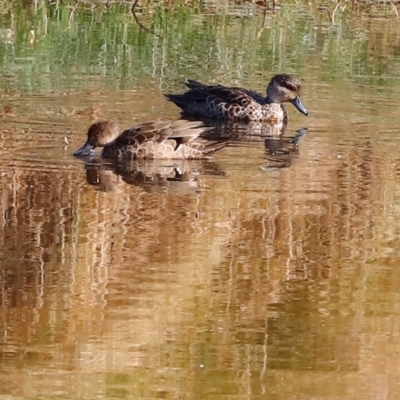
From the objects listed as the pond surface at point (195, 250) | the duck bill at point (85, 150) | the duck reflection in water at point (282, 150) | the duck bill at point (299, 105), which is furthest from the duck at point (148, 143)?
the duck bill at point (299, 105)

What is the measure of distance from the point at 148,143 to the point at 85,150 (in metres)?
0.46

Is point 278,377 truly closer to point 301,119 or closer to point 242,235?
point 242,235

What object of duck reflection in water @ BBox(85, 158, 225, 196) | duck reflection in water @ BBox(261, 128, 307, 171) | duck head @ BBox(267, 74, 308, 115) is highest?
duck head @ BBox(267, 74, 308, 115)

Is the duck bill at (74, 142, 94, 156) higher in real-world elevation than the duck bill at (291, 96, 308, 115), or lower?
lower

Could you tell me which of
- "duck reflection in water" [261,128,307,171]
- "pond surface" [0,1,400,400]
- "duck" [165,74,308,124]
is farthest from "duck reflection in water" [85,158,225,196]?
"duck" [165,74,308,124]

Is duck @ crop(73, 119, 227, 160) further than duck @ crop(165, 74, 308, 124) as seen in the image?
No

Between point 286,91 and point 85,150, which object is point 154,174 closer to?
point 85,150

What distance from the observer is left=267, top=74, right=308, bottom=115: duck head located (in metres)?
11.7

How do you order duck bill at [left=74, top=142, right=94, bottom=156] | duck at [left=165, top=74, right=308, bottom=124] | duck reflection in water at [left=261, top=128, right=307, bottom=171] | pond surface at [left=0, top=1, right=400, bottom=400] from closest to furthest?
pond surface at [left=0, top=1, right=400, bottom=400], duck reflection in water at [left=261, top=128, right=307, bottom=171], duck bill at [left=74, top=142, right=94, bottom=156], duck at [left=165, top=74, right=308, bottom=124]

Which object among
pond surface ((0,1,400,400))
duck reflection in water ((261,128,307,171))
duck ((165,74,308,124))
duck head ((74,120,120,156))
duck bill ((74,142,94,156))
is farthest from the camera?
duck ((165,74,308,124))

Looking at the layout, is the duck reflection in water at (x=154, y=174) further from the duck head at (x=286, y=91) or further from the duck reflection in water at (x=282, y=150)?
the duck head at (x=286, y=91)

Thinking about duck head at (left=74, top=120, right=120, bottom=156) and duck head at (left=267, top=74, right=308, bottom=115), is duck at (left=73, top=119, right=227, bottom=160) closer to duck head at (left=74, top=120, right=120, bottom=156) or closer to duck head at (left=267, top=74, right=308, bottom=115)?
duck head at (left=74, top=120, right=120, bottom=156)

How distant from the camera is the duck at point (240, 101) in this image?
11.7m

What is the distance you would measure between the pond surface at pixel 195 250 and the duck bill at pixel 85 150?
79mm
